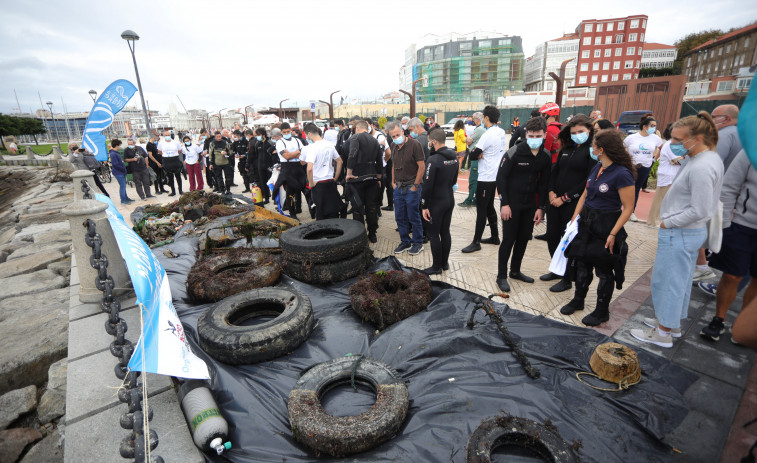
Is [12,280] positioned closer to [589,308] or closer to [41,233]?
[41,233]

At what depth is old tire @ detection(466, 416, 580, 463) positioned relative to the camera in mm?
2174

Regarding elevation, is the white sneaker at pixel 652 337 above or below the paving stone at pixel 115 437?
below

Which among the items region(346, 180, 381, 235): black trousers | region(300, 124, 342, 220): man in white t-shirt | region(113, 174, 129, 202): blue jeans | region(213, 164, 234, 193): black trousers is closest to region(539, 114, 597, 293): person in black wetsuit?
region(346, 180, 381, 235): black trousers

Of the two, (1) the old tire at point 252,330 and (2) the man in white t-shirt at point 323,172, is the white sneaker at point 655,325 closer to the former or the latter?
(1) the old tire at point 252,330

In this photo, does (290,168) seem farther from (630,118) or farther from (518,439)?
(630,118)

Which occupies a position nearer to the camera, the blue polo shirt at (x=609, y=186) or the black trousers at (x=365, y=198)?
the blue polo shirt at (x=609, y=186)

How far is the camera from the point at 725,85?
35.1 metres

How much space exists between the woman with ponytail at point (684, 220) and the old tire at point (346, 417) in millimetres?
2703

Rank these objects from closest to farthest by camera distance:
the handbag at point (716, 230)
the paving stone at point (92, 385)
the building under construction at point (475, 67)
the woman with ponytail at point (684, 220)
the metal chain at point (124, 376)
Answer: the metal chain at point (124, 376) → the paving stone at point (92, 385) → the woman with ponytail at point (684, 220) → the handbag at point (716, 230) → the building under construction at point (475, 67)

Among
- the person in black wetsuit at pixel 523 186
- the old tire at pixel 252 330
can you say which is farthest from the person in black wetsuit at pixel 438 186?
the old tire at pixel 252 330

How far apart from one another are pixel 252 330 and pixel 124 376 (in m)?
1.43

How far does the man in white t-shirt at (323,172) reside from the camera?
6.26 metres

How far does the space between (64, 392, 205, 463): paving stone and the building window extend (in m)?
50.1

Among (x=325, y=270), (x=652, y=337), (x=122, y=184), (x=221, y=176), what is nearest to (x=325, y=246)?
(x=325, y=270)
